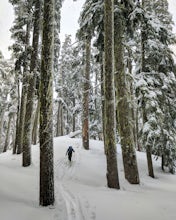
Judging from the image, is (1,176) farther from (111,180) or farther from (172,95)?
(172,95)

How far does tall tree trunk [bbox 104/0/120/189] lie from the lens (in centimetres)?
911

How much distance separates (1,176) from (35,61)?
7.78m

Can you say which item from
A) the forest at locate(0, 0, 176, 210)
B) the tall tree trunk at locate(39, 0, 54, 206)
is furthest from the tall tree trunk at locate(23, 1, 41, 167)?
A: the tall tree trunk at locate(39, 0, 54, 206)

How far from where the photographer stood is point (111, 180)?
9.12 m

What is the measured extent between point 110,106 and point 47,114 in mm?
3103

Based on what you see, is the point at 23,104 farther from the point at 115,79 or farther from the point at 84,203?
the point at 84,203

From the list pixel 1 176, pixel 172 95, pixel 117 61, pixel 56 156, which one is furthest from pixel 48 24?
pixel 56 156

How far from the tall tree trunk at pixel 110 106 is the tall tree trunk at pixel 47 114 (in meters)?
2.90

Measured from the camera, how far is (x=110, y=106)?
9.30 metres

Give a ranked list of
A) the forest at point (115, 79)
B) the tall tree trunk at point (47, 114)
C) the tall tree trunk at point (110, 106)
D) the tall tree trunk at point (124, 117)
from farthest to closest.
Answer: the tall tree trunk at point (124, 117), the tall tree trunk at point (110, 106), the forest at point (115, 79), the tall tree trunk at point (47, 114)

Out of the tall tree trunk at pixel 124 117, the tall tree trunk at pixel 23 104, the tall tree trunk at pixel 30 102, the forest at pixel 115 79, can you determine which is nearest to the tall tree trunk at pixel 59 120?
the forest at pixel 115 79

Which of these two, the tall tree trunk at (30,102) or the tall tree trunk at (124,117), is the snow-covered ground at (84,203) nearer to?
the tall tree trunk at (124,117)

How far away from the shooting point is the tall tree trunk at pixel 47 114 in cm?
671

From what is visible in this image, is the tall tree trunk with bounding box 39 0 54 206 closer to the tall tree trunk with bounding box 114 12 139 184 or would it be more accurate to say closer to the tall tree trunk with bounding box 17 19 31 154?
the tall tree trunk with bounding box 114 12 139 184
